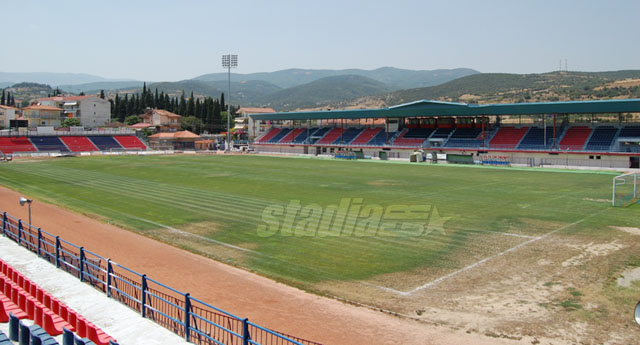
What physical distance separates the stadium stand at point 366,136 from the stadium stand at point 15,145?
58197 millimetres

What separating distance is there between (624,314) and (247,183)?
112 feet

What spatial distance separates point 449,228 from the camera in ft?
79.6

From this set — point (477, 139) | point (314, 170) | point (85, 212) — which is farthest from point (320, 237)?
point (477, 139)

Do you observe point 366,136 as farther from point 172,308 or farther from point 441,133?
point 172,308

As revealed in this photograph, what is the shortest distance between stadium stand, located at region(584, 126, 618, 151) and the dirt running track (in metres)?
54.9

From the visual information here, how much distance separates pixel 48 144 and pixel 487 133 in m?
78.6

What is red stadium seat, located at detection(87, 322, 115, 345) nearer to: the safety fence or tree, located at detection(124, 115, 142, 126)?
the safety fence

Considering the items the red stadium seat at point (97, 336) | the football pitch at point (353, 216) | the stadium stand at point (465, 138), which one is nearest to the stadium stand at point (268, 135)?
the stadium stand at point (465, 138)

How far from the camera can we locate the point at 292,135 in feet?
322

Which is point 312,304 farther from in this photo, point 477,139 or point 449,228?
point 477,139

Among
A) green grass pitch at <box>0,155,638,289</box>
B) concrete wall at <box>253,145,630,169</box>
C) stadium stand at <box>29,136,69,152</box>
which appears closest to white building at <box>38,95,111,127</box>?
stadium stand at <box>29,136,69,152</box>

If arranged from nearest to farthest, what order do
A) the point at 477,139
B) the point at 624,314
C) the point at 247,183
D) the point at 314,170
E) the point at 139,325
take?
the point at 139,325 < the point at 624,314 < the point at 247,183 < the point at 314,170 < the point at 477,139

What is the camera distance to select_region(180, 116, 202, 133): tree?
129875 millimetres

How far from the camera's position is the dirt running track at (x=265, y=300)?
38.7ft
